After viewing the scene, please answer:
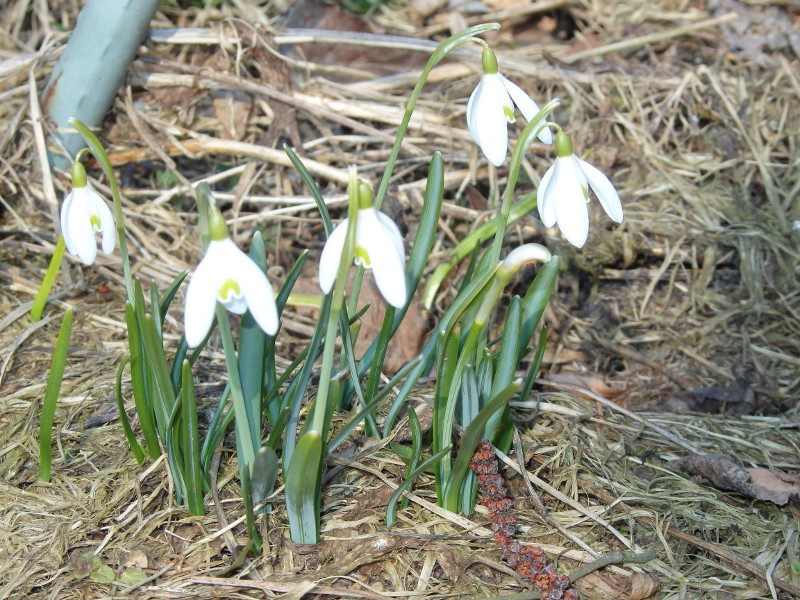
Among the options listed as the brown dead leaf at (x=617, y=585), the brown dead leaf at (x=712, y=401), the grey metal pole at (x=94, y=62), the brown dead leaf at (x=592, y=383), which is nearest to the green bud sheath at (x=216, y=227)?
the brown dead leaf at (x=617, y=585)

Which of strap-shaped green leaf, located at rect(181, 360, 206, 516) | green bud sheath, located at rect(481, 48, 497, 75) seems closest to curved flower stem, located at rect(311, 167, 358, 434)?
strap-shaped green leaf, located at rect(181, 360, 206, 516)

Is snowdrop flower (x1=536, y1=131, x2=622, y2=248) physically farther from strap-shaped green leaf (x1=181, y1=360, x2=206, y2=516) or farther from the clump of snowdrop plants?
strap-shaped green leaf (x1=181, y1=360, x2=206, y2=516)

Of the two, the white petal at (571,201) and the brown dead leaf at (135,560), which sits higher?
the white petal at (571,201)

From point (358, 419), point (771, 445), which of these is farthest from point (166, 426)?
point (771, 445)

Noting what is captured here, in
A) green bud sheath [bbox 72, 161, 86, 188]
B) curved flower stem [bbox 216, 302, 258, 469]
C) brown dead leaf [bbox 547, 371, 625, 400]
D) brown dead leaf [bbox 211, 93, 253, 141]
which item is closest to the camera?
curved flower stem [bbox 216, 302, 258, 469]

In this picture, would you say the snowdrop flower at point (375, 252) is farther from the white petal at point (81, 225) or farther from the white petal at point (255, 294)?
the white petal at point (81, 225)

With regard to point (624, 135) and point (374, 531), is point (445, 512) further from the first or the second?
point (624, 135)

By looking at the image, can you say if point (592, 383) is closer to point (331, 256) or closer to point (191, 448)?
point (191, 448)
